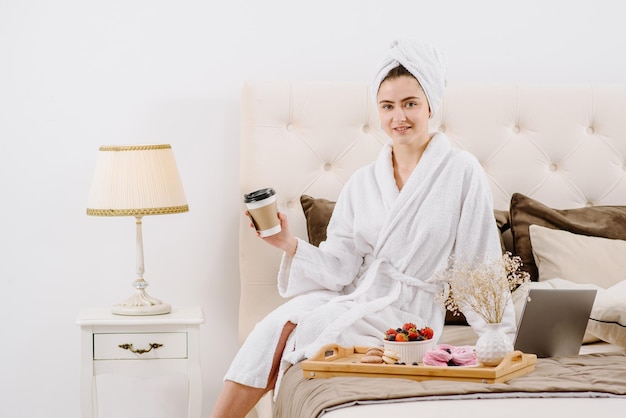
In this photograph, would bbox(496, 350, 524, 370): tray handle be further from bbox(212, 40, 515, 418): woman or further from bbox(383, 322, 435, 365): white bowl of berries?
bbox(212, 40, 515, 418): woman

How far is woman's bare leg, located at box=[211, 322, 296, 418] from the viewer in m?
2.23

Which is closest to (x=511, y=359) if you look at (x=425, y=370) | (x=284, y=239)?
(x=425, y=370)

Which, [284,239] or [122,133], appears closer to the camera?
[284,239]

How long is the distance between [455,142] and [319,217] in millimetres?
594

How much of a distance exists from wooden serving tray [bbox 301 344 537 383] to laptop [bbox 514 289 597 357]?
95mm

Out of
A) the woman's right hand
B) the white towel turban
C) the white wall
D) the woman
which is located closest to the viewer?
the woman

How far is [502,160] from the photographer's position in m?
3.17

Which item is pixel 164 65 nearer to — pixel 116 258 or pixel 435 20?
pixel 116 258

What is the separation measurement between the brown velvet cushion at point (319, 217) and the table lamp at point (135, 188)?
39 centimetres

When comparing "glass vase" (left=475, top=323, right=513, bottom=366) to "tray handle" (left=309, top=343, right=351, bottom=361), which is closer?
"glass vase" (left=475, top=323, right=513, bottom=366)

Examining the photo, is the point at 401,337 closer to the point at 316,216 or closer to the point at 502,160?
the point at 316,216

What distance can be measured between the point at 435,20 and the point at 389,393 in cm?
→ 199

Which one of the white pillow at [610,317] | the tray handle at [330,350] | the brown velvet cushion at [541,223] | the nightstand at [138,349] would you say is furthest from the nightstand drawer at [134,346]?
the white pillow at [610,317]

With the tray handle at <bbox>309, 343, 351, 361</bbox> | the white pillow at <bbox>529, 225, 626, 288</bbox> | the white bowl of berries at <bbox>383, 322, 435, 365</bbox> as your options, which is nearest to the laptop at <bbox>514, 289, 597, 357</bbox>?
the white bowl of berries at <bbox>383, 322, 435, 365</bbox>
